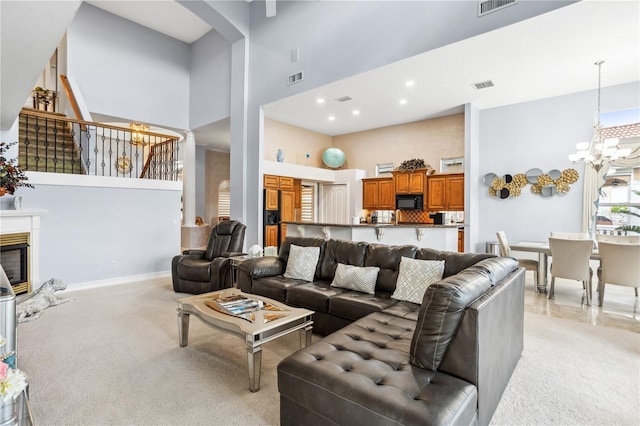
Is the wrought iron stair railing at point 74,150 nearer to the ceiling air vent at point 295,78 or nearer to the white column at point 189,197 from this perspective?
the white column at point 189,197

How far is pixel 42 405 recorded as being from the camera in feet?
7.04

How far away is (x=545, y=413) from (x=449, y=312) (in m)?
1.17

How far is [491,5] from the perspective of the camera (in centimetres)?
400

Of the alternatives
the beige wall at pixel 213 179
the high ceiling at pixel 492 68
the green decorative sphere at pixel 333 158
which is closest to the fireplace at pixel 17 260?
the high ceiling at pixel 492 68

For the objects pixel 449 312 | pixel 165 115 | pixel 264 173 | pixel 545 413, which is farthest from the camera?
pixel 165 115

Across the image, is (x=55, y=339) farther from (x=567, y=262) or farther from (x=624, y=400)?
(x=567, y=262)

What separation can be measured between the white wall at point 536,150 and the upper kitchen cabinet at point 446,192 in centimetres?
45

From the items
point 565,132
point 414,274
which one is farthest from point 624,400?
point 565,132

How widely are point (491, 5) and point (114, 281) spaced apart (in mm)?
7163

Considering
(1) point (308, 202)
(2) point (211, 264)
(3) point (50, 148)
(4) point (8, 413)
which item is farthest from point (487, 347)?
(3) point (50, 148)

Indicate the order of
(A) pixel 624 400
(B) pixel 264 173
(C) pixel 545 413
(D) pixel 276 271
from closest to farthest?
(C) pixel 545 413
(A) pixel 624 400
(D) pixel 276 271
(B) pixel 264 173

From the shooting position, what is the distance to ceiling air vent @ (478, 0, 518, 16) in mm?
3893

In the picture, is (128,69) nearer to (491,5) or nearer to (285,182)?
(285,182)

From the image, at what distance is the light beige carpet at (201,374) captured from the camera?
206 cm
